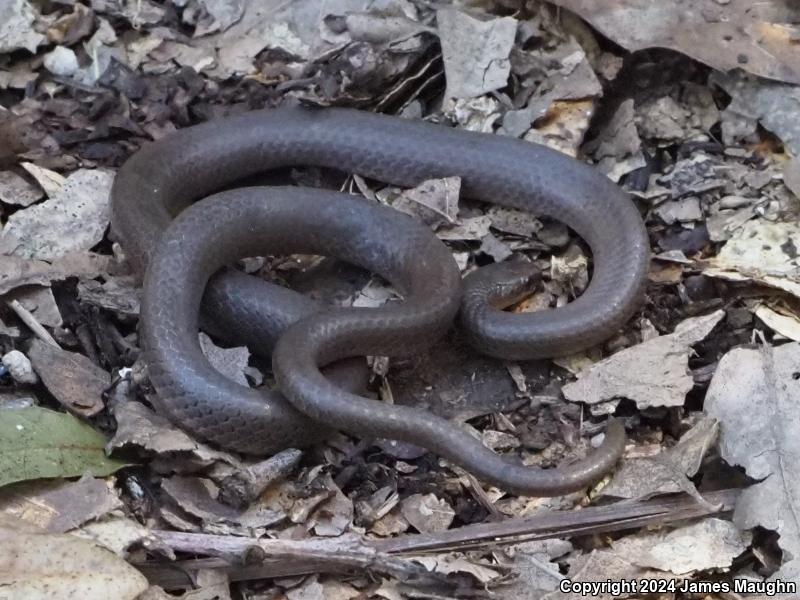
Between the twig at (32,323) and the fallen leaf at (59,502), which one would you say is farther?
the twig at (32,323)

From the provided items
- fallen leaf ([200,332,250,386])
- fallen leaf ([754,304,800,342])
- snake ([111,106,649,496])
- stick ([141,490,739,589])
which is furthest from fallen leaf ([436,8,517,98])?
stick ([141,490,739,589])

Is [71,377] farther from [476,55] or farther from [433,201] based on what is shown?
[476,55]

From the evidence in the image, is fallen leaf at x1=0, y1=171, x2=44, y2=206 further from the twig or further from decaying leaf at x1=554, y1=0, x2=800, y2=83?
decaying leaf at x1=554, y1=0, x2=800, y2=83

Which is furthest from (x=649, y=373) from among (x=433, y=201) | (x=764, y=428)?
(x=433, y=201)

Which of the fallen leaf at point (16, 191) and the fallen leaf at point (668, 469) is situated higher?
the fallen leaf at point (16, 191)

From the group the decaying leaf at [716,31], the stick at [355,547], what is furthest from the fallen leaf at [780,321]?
the decaying leaf at [716,31]

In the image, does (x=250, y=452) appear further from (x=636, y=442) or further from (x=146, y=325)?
(x=636, y=442)

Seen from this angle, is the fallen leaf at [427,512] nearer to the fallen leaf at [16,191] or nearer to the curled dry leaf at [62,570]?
the curled dry leaf at [62,570]
